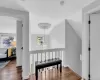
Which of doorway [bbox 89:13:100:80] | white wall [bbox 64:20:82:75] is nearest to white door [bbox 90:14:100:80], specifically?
doorway [bbox 89:13:100:80]

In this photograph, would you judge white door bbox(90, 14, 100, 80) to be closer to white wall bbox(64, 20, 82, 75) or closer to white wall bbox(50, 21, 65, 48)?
white wall bbox(64, 20, 82, 75)

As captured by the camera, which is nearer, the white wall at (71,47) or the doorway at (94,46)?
the doorway at (94,46)

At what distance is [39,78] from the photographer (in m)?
2.91

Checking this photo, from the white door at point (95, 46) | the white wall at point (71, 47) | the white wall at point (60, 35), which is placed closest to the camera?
the white door at point (95, 46)

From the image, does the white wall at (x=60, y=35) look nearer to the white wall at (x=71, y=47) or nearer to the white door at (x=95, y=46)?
the white wall at (x=71, y=47)

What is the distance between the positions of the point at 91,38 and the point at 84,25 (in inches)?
17.3

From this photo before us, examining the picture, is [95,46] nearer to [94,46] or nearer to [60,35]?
[94,46]

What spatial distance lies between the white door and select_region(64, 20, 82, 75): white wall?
1.36 meters

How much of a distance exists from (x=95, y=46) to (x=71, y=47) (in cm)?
150

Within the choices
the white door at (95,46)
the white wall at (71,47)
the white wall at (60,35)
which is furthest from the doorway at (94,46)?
the white wall at (60,35)

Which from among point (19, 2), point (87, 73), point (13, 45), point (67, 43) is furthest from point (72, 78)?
point (13, 45)

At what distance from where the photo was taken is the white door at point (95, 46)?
2371 millimetres

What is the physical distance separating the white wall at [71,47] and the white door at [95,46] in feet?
4.47

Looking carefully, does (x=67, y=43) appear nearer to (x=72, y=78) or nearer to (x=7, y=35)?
(x=72, y=78)
